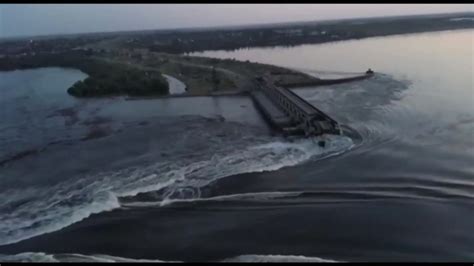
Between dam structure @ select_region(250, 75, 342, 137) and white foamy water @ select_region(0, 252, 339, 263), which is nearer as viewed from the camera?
white foamy water @ select_region(0, 252, 339, 263)

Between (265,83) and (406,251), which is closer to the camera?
(406,251)

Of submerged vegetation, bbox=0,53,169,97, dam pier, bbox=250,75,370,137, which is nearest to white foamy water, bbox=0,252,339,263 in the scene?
dam pier, bbox=250,75,370,137

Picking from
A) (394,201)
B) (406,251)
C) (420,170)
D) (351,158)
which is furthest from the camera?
(351,158)

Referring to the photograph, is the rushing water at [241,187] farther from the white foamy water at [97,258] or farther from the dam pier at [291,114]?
the dam pier at [291,114]

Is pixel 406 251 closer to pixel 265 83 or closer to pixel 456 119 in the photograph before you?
pixel 456 119

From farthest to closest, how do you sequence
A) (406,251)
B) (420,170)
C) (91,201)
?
(420,170)
(91,201)
(406,251)

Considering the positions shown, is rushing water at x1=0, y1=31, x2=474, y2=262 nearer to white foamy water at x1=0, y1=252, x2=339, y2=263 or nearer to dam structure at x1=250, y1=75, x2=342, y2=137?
white foamy water at x1=0, y1=252, x2=339, y2=263

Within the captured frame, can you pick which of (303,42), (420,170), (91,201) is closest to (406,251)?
(420,170)
